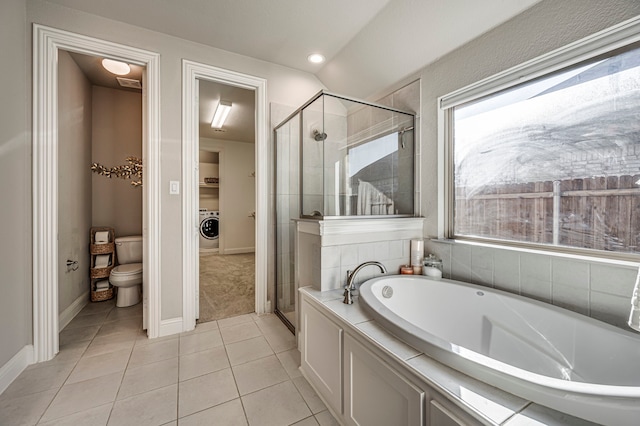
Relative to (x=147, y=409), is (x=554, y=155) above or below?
above

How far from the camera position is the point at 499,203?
70.2 inches

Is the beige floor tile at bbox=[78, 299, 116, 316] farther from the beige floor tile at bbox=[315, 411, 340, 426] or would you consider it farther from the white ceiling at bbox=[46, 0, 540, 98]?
the white ceiling at bbox=[46, 0, 540, 98]

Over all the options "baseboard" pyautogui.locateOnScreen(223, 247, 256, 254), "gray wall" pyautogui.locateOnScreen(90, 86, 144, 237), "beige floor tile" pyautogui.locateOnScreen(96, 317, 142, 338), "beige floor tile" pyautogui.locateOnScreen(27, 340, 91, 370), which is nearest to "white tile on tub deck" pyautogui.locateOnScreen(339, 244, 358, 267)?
"beige floor tile" pyautogui.locateOnScreen(96, 317, 142, 338)

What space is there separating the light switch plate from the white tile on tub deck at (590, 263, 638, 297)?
280cm

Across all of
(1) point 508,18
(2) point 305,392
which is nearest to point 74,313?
(2) point 305,392

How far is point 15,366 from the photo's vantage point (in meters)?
1.64

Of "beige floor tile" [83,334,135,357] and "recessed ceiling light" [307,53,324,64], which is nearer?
"beige floor tile" [83,334,135,357]

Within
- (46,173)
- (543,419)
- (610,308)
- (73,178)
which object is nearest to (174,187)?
(46,173)

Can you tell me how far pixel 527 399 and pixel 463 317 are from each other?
Answer: 0.93m

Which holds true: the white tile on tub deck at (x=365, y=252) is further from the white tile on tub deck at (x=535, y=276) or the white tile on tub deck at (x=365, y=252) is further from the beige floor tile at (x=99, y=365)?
the beige floor tile at (x=99, y=365)

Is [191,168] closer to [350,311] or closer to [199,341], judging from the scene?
[199,341]

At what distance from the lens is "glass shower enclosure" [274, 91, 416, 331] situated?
6.84 ft

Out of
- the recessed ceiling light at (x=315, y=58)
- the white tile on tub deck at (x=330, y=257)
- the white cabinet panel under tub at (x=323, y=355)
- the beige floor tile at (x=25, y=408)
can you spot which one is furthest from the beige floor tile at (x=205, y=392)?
the recessed ceiling light at (x=315, y=58)

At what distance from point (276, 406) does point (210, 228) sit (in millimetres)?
5166
